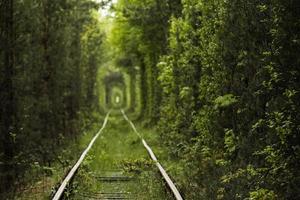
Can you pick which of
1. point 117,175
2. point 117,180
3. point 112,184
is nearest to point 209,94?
point 112,184

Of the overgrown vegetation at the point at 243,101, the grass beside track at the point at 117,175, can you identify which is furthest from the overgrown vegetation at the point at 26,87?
the overgrown vegetation at the point at 243,101

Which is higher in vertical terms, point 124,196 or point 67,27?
point 67,27

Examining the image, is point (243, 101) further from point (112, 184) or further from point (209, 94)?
point (112, 184)

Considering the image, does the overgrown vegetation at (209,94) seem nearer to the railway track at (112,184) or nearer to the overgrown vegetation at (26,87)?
the overgrown vegetation at (26,87)

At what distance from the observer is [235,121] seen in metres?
10.7

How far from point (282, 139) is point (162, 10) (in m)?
16.9

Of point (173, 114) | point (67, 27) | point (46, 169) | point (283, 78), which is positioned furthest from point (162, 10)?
point (283, 78)

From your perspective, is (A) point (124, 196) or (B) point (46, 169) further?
(B) point (46, 169)

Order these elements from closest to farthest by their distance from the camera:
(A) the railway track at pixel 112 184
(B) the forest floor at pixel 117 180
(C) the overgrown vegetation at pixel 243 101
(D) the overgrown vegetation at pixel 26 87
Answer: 1. (C) the overgrown vegetation at pixel 243 101
2. (A) the railway track at pixel 112 184
3. (B) the forest floor at pixel 117 180
4. (D) the overgrown vegetation at pixel 26 87

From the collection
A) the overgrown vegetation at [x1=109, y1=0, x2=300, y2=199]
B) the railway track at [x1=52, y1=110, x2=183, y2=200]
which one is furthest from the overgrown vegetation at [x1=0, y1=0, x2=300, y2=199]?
the railway track at [x1=52, y1=110, x2=183, y2=200]

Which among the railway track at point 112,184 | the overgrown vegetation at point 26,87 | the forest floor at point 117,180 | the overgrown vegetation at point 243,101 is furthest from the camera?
the overgrown vegetation at point 26,87

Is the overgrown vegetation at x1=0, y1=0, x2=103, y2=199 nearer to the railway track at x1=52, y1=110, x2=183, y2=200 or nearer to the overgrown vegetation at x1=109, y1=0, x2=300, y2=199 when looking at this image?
the railway track at x1=52, y1=110, x2=183, y2=200

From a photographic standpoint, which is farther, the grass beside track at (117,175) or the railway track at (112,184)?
the grass beside track at (117,175)

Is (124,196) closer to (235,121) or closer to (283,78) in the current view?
(235,121)
